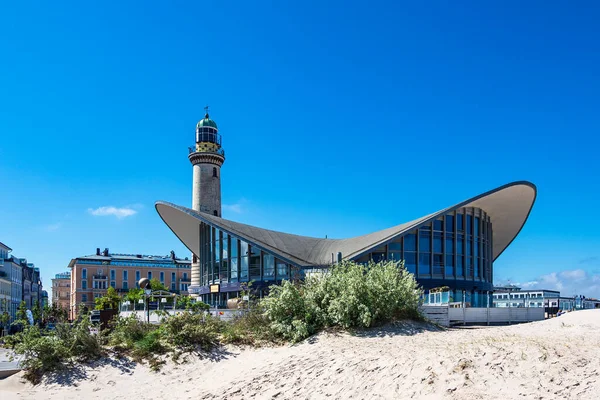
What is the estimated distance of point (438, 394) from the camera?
10.7 meters

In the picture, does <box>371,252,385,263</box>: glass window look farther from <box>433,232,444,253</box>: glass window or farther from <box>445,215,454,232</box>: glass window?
<box>445,215,454,232</box>: glass window

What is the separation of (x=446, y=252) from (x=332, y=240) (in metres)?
11.2

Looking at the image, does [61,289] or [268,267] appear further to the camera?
[61,289]

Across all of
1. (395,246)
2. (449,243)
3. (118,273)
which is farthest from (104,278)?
(449,243)

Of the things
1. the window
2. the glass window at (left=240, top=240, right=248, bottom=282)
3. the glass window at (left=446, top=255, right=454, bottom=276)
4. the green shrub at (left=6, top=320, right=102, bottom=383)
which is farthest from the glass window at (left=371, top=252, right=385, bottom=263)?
the green shrub at (left=6, top=320, right=102, bottom=383)

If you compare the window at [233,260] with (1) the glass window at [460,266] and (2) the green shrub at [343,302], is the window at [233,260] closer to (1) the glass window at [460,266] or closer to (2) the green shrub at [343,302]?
(1) the glass window at [460,266]

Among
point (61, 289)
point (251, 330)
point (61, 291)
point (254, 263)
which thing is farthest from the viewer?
point (61, 289)

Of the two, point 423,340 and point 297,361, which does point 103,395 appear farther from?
point 423,340

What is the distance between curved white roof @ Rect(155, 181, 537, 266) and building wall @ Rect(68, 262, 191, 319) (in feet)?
108

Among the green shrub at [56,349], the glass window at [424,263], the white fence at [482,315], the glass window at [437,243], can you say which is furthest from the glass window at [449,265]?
the green shrub at [56,349]

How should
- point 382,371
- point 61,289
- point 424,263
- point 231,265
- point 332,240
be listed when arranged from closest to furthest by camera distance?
point 382,371
point 424,263
point 231,265
point 332,240
point 61,289

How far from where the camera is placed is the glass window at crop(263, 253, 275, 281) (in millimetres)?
38125

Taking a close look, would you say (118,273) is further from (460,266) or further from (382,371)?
(382,371)

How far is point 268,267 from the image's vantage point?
126 ft
